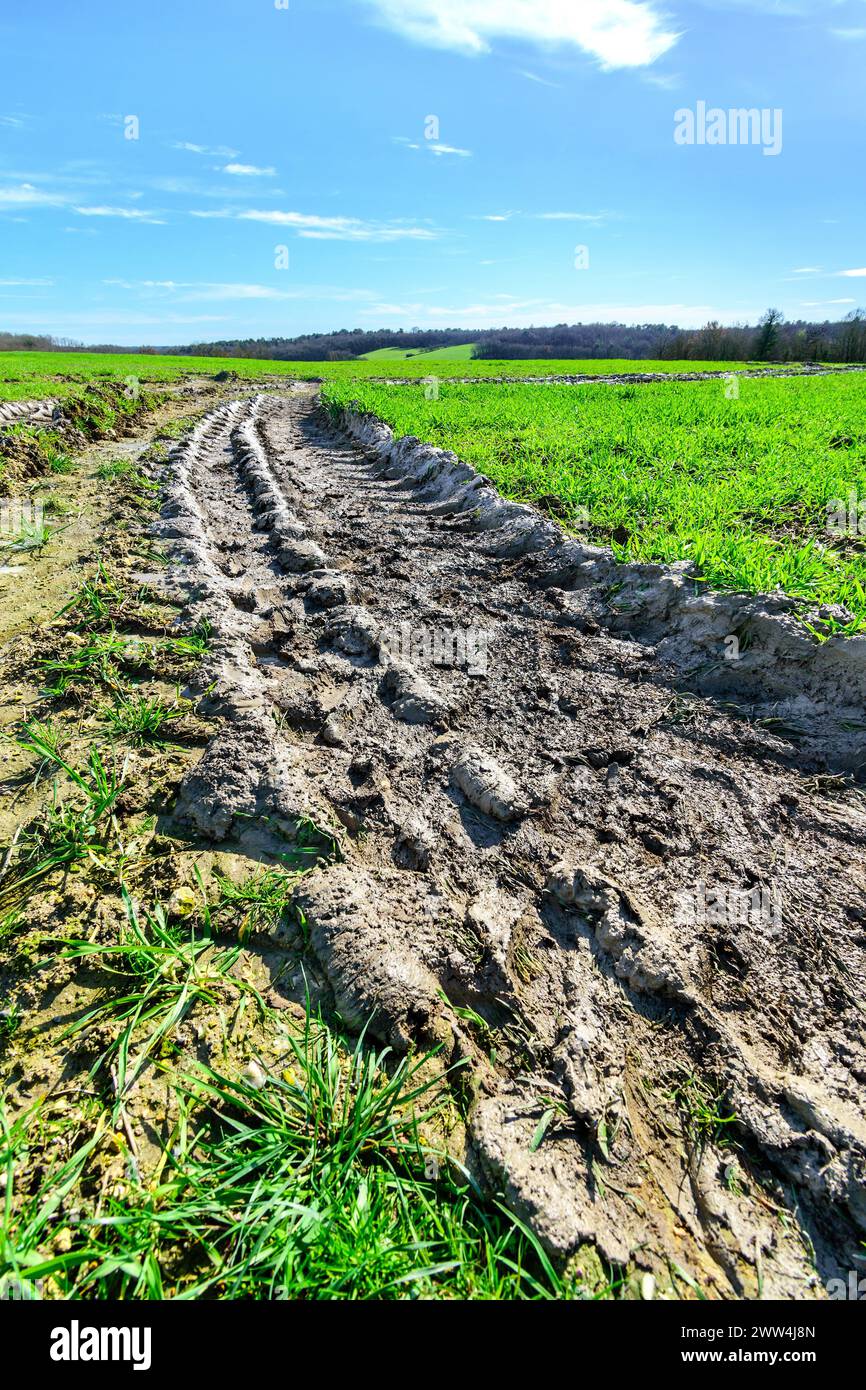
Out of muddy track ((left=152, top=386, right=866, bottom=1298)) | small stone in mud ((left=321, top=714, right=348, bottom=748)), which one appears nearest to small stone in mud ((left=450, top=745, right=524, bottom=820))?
muddy track ((left=152, top=386, right=866, bottom=1298))

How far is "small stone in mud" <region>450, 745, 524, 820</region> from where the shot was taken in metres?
2.61

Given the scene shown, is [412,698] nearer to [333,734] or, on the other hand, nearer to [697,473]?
[333,734]

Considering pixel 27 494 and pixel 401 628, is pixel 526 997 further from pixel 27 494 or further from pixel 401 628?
pixel 27 494

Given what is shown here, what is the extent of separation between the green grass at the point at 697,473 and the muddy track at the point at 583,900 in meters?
0.93

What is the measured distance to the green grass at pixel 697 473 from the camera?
4.00m

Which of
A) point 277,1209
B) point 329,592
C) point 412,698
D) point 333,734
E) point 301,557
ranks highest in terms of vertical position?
point 301,557

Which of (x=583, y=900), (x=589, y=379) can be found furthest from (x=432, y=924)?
(x=589, y=379)

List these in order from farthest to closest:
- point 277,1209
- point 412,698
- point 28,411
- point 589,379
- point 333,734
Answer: point 589,379
point 28,411
point 412,698
point 333,734
point 277,1209

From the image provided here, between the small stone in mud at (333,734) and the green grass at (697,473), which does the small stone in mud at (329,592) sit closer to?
the small stone in mud at (333,734)

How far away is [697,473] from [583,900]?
5.81 meters

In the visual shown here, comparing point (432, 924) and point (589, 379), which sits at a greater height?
point (589, 379)

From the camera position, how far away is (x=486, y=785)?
2684 mm

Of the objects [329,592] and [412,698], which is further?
[329,592]
